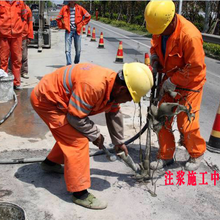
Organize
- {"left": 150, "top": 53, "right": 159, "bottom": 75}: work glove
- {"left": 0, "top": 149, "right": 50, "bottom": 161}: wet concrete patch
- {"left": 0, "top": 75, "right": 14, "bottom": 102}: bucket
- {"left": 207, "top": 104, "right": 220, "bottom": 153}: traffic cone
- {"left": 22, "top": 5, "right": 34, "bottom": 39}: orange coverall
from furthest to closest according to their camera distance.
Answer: {"left": 22, "top": 5, "right": 34, "bottom": 39}: orange coverall
{"left": 0, "top": 75, "right": 14, "bottom": 102}: bucket
{"left": 207, "top": 104, "right": 220, "bottom": 153}: traffic cone
{"left": 0, "top": 149, "right": 50, "bottom": 161}: wet concrete patch
{"left": 150, "top": 53, "right": 159, "bottom": 75}: work glove

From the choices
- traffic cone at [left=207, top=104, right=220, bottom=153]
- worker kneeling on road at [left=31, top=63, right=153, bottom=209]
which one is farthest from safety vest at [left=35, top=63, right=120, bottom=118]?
traffic cone at [left=207, top=104, right=220, bottom=153]

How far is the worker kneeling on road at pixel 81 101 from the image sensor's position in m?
2.67

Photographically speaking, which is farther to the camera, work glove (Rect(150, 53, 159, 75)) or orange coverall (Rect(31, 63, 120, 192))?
work glove (Rect(150, 53, 159, 75))

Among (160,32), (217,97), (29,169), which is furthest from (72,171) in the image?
(217,97)

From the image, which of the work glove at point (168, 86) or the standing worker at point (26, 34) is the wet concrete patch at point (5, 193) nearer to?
the work glove at point (168, 86)

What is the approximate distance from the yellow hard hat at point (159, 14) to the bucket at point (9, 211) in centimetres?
210

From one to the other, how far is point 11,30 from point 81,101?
409 cm

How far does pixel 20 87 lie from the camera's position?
6.75 meters

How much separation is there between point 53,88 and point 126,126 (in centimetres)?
229

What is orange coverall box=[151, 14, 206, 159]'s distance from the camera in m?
3.19

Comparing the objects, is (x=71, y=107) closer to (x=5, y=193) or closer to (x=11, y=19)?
(x=5, y=193)

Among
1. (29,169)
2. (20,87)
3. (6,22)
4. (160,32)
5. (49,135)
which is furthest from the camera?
(20,87)

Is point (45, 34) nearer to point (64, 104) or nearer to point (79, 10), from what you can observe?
point (79, 10)

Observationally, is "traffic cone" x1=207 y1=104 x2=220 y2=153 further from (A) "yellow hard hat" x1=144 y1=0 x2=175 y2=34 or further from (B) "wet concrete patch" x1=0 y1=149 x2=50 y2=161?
(B) "wet concrete patch" x1=0 y1=149 x2=50 y2=161
